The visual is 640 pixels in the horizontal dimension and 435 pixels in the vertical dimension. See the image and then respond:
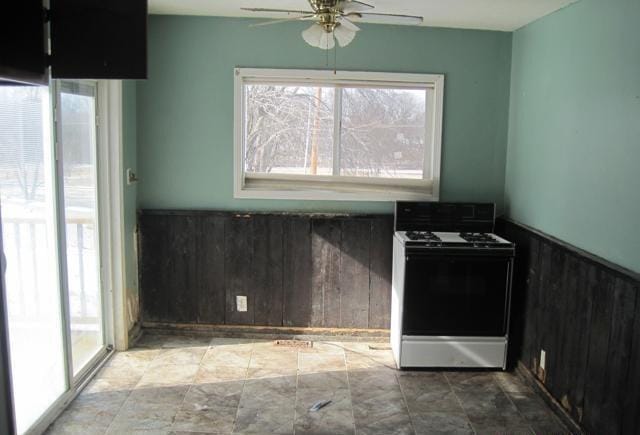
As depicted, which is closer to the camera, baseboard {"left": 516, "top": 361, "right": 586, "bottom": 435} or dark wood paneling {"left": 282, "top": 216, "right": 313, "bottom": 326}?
baseboard {"left": 516, "top": 361, "right": 586, "bottom": 435}

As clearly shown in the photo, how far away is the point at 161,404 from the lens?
10.7 feet

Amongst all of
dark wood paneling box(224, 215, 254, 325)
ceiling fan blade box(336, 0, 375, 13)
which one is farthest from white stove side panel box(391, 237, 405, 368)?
ceiling fan blade box(336, 0, 375, 13)

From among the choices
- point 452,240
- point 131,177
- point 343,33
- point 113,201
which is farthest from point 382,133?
point 113,201

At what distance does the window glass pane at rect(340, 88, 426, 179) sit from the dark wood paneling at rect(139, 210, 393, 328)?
40 centimetres

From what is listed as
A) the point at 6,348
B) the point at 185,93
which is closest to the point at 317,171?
the point at 185,93

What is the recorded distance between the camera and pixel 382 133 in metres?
4.23

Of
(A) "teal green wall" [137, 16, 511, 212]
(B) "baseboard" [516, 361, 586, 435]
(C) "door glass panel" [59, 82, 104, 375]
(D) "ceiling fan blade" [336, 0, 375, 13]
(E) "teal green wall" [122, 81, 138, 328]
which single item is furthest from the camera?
(A) "teal green wall" [137, 16, 511, 212]

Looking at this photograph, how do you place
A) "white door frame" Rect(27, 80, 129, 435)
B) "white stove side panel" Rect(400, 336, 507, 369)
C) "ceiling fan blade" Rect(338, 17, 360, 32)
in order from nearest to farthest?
1. "ceiling fan blade" Rect(338, 17, 360, 32)
2. "white door frame" Rect(27, 80, 129, 435)
3. "white stove side panel" Rect(400, 336, 507, 369)

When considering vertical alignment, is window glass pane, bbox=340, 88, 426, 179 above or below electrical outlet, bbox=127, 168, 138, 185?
above

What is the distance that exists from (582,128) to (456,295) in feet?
4.40

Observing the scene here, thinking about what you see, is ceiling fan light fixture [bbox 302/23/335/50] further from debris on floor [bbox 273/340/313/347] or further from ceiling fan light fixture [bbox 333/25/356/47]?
debris on floor [bbox 273/340/313/347]

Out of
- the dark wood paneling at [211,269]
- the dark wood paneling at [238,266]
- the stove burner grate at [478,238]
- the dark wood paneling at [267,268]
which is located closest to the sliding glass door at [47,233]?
the dark wood paneling at [267,268]

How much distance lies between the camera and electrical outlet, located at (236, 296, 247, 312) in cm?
434

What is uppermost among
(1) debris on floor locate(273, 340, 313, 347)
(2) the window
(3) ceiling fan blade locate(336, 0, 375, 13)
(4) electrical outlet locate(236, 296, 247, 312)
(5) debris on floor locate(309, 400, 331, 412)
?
(3) ceiling fan blade locate(336, 0, 375, 13)
